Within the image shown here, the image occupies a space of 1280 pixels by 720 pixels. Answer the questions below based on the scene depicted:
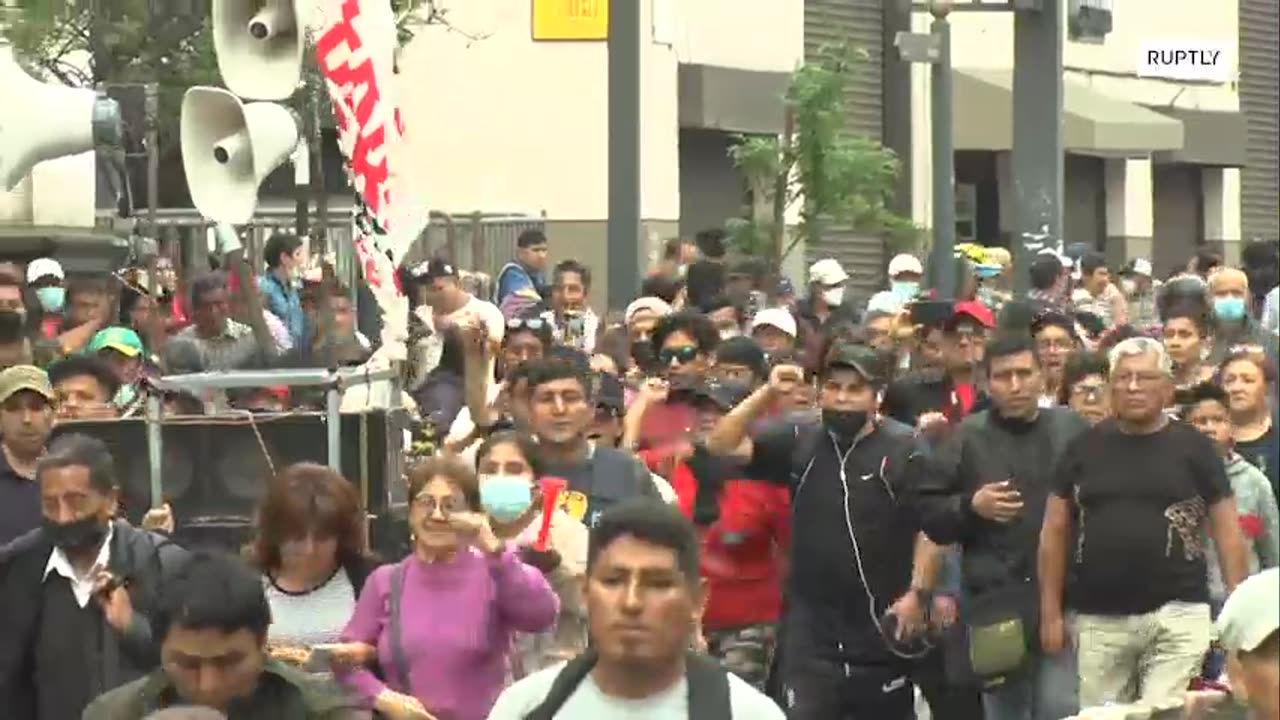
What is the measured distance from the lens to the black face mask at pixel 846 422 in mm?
10711

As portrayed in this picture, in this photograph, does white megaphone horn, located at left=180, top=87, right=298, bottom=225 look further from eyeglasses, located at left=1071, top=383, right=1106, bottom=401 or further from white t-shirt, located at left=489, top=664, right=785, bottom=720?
white t-shirt, located at left=489, top=664, right=785, bottom=720

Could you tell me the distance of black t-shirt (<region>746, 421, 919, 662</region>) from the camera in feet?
35.1

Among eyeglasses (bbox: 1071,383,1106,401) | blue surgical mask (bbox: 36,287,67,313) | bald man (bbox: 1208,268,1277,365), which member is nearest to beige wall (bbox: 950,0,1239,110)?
bald man (bbox: 1208,268,1277,365)

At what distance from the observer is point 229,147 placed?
10305 millimetres

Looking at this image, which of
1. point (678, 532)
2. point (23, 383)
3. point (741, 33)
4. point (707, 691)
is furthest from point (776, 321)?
point (741, 33)

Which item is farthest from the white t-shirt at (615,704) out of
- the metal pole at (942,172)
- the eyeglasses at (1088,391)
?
the metal pole at (942,172)

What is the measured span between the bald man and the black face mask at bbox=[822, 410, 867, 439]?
420 cm

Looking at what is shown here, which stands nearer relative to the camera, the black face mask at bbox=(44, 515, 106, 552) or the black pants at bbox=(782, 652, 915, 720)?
the black face mask at bbox=(44, 515, 106, 552)

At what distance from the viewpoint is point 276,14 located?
402 inches

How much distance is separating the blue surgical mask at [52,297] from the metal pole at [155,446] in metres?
5.95

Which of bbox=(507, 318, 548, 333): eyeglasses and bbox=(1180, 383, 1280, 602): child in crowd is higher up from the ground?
bbox=(507, 318, 548, 333): eyeglasses

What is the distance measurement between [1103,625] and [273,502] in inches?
130

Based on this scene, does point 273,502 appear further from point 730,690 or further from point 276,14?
point 730,690

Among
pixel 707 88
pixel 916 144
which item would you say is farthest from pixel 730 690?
pixel 916 144
